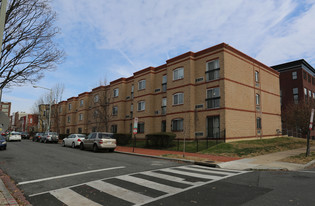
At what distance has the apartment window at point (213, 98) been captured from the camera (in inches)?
868

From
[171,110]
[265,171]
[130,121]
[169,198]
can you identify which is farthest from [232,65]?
[169,198]

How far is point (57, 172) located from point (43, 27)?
6.80m

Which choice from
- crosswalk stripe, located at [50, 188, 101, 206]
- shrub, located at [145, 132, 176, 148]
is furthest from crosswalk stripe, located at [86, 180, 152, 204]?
shrub, located at [145, 132, 176, 148]

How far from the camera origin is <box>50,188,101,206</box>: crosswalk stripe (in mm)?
5395

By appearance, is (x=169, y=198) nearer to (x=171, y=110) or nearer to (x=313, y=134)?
(x=171, y=110)

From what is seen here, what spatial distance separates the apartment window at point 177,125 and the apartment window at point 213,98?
3.63 meters

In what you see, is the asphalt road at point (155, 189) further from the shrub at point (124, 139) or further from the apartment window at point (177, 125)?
the shrub at point (124, 139)

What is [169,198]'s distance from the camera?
5.71 m

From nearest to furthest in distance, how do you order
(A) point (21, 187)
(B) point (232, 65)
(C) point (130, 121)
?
(A) point (21, 187), (B) point (232, 65), (C) point (130, 121)

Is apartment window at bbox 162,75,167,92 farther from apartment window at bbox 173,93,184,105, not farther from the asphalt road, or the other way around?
the asphalt road

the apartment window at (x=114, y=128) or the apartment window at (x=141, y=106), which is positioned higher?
the apartment window at (x=141, y=106)

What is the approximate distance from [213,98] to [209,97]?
27.5 inches

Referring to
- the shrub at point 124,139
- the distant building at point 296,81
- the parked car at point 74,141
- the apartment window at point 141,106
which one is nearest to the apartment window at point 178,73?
the apartment window at point 141,106

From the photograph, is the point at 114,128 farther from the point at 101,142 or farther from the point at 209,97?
the point at 209,97
